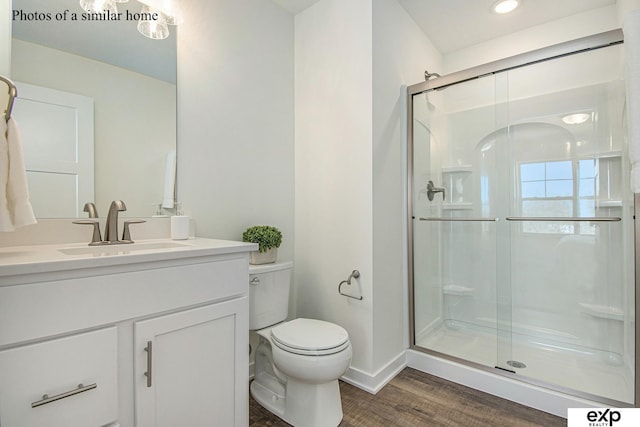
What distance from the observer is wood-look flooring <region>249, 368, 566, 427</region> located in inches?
59.2

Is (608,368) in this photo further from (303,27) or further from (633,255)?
(303,27)

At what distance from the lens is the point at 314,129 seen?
213 cm

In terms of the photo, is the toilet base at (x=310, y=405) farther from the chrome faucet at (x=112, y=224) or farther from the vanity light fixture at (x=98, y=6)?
the vanity light fixture at (x=98, y=6)

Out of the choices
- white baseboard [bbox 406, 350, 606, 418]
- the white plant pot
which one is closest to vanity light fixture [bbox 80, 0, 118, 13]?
the white plant pot

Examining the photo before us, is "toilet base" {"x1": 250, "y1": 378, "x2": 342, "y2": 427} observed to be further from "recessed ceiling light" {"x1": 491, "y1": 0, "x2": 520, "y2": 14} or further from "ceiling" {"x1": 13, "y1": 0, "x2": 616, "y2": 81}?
"recessed ceiling light" {"x1": 491, "y1": 0, "x2": 520, "y2": 14}

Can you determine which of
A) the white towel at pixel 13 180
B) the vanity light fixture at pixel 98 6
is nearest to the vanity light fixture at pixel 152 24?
the vanity light fixture at pixel 98 6

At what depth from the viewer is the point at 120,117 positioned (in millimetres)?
1456

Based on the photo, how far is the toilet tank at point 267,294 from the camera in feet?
5.41

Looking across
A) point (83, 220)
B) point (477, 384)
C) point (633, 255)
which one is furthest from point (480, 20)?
point (83, 220)

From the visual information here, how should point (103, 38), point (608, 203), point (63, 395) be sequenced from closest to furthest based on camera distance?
1. point (63, 395)
2. point (103, 38)
3. point (608, 203)

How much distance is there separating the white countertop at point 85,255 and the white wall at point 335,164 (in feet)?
2.58

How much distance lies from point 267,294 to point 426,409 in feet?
3.46

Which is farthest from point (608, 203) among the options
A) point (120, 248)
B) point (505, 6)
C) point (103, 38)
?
point (103, 38)

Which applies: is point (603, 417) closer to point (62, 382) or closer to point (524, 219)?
point (524, 219)
